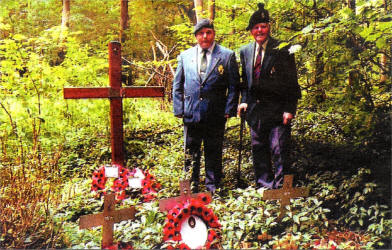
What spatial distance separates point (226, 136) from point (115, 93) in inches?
72.9

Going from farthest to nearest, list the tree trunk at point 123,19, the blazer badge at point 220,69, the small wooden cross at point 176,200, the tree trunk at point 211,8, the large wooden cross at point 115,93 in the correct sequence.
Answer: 1. the tree trunk at point 123,19
2. the tree trunk at point 211,8
3. the large wooden cross at point 115,93
4. the blazer badge at point 220,69
5. the small wooden cross at point 176,200

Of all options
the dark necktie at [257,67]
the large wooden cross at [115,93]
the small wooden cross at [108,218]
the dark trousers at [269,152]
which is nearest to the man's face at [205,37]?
the dark necktie at [257,67]

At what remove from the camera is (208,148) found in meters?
3.90

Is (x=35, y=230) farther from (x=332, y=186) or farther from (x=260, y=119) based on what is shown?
(x=332, y=186)

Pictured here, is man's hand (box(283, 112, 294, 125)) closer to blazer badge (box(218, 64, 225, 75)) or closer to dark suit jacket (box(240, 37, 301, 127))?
dark suit jacket (box(240, 37, 301, 127))

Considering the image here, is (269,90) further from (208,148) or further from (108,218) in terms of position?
(108,218)

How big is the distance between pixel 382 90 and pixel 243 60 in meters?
1.44

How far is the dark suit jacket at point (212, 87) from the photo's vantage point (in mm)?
3699

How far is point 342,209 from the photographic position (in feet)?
10.8

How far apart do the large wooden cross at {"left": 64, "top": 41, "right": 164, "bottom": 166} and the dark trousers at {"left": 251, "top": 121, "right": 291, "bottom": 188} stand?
1.41 metres

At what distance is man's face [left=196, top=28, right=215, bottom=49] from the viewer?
3641 mm

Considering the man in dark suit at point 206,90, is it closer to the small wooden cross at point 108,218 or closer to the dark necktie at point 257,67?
the dark necktie at point 257,67

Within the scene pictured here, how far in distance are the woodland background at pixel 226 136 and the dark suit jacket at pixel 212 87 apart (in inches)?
28.6

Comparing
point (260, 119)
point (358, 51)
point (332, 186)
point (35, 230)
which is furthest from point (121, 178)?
point (358, 51)
